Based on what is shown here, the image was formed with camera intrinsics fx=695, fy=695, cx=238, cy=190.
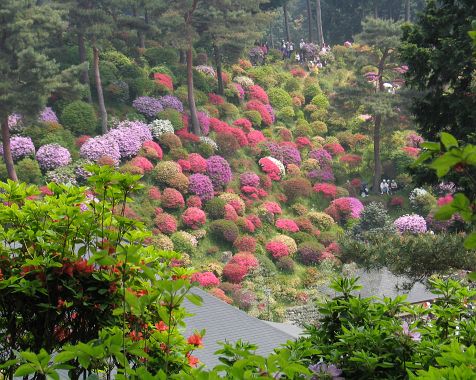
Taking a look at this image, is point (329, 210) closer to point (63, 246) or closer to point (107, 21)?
point (107, 21)

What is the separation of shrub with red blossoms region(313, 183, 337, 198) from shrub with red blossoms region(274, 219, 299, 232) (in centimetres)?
428

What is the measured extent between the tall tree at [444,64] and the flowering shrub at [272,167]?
1746cm

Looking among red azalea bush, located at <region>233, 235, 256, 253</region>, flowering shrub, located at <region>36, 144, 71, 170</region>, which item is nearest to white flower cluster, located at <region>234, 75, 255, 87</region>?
red azalea bush, located at <region>233, 235, 256, 253</region>

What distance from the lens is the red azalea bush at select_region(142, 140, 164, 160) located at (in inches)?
1251

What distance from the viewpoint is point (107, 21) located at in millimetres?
31812

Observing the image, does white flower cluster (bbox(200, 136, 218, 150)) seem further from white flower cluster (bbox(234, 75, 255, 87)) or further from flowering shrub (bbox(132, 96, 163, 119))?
white flower cluster (bbox(234, 75, 255, 87))

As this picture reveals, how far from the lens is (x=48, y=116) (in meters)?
31.2

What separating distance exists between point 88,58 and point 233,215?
40.2 feet

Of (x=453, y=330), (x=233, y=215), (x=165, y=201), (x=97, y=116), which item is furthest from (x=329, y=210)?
(x=453, y=330)

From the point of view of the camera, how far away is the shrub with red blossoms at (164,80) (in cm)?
3703

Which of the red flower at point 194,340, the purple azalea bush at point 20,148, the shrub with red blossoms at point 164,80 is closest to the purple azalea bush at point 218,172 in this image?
the shrub with red blossoms at point 164,80

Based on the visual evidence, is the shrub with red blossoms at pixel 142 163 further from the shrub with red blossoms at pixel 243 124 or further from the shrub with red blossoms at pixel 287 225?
the shrub with red blossoms at pixel 243 124

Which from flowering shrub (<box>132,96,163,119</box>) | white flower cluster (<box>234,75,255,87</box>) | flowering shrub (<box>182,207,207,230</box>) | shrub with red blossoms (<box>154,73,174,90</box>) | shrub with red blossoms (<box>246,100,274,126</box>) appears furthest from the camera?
white flower cluster (<box>234,75,255,87</box>)

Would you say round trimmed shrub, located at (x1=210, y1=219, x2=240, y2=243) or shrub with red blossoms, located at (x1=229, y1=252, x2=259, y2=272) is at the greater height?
round trimmed shrub, located at (x1=210, y1=219, x2=240, y2=243)
